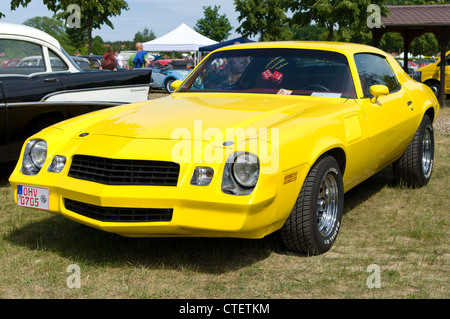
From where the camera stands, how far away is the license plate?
12.0 ft

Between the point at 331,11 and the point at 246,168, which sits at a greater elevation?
the point at 331,11

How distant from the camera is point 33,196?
3711 millimetres

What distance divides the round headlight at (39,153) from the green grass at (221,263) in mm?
608

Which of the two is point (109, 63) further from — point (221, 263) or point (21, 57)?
point (221, 263)

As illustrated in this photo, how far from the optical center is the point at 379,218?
187 inches

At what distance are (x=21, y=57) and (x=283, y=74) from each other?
324cm

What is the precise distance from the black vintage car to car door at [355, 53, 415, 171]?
3.04m

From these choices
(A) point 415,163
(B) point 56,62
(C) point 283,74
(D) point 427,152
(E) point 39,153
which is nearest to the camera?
(E) point 39,153

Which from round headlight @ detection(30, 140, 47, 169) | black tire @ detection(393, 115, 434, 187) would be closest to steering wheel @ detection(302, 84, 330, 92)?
black tire @ detection(393, 115, 434, 187)

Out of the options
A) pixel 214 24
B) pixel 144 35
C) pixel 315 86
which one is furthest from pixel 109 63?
pixel 144 35

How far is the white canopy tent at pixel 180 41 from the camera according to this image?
96.5ft

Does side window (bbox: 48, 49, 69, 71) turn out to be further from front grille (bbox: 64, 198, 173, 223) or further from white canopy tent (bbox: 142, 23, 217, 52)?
white canopy tent (bbox: 142, 23, 217, 52)

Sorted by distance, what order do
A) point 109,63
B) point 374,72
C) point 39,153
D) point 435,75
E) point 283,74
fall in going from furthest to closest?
point 435,75, point 109,63, point 374,72, point 283,74, point 39,153

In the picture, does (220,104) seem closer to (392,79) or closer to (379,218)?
(379,218)
